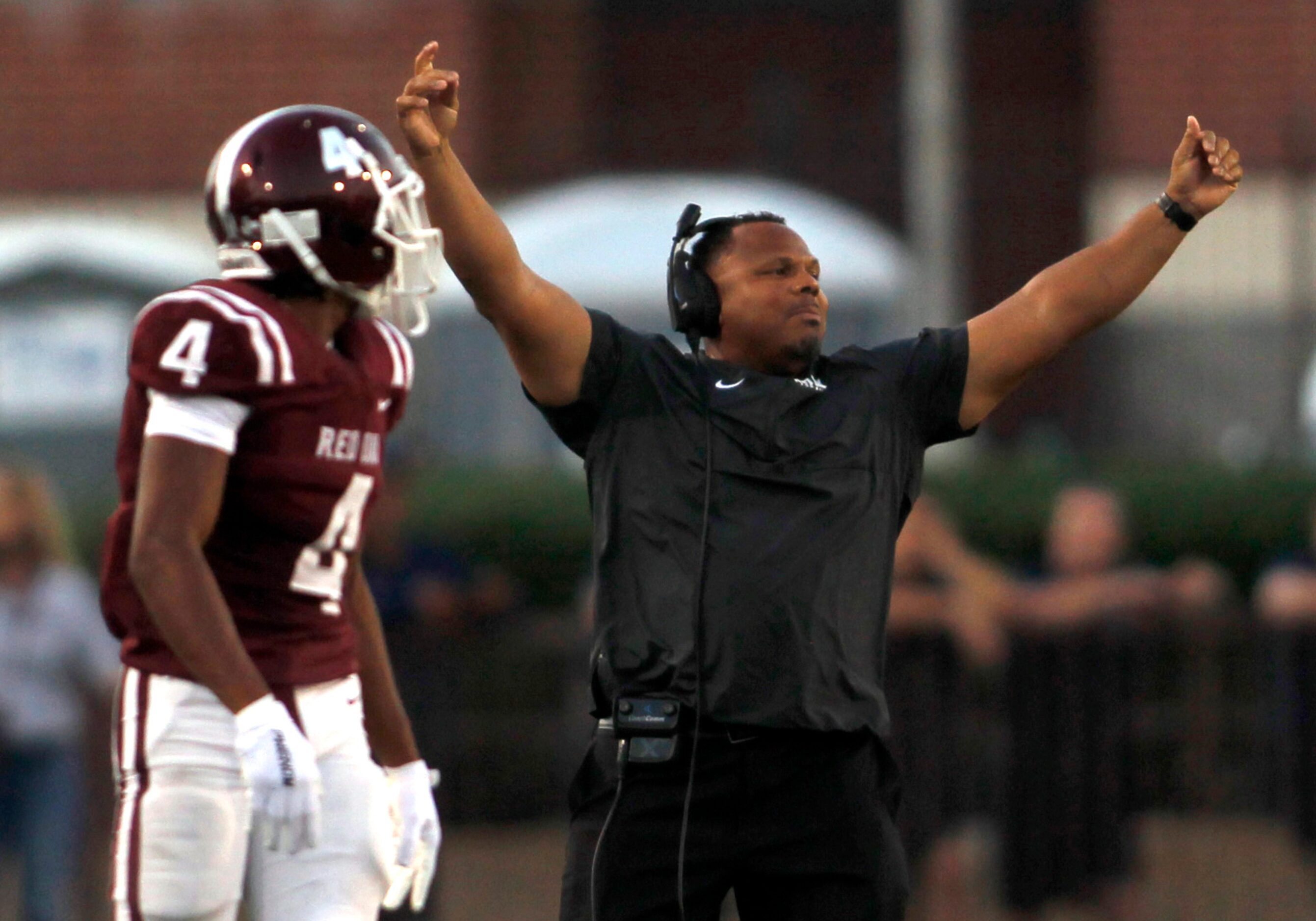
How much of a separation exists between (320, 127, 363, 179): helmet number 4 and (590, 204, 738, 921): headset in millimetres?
652

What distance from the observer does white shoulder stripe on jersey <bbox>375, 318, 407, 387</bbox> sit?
12.6 feet

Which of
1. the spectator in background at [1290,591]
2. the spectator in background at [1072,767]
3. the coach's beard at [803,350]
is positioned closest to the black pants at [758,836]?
the coach's beard at [803,350]

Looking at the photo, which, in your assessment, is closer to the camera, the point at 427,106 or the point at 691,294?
the point at 427,106

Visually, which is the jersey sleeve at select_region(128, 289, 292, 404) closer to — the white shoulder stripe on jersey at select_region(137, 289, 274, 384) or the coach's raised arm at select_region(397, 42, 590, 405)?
the white shoulder stripe on jersey at select_region(137, 289, 274, 384)

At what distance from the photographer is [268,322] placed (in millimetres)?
3564

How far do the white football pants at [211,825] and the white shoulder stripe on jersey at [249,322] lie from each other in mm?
532

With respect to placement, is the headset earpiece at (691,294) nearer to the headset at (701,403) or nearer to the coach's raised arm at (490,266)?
the headset at (701,403)

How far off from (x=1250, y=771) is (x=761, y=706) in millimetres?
4435

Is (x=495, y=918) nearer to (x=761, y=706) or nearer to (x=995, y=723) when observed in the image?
(x=995, y=723)

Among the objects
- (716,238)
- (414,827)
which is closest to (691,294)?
(716,238)

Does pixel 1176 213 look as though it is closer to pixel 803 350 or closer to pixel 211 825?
pixel 803 350

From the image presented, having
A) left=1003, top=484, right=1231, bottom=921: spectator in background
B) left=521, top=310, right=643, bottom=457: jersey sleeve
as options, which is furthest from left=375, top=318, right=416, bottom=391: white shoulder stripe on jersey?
left=1003, top=484, right=1231, bottom=921: spectator in background

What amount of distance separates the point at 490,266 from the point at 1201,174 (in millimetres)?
1399

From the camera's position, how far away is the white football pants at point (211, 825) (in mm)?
3461
